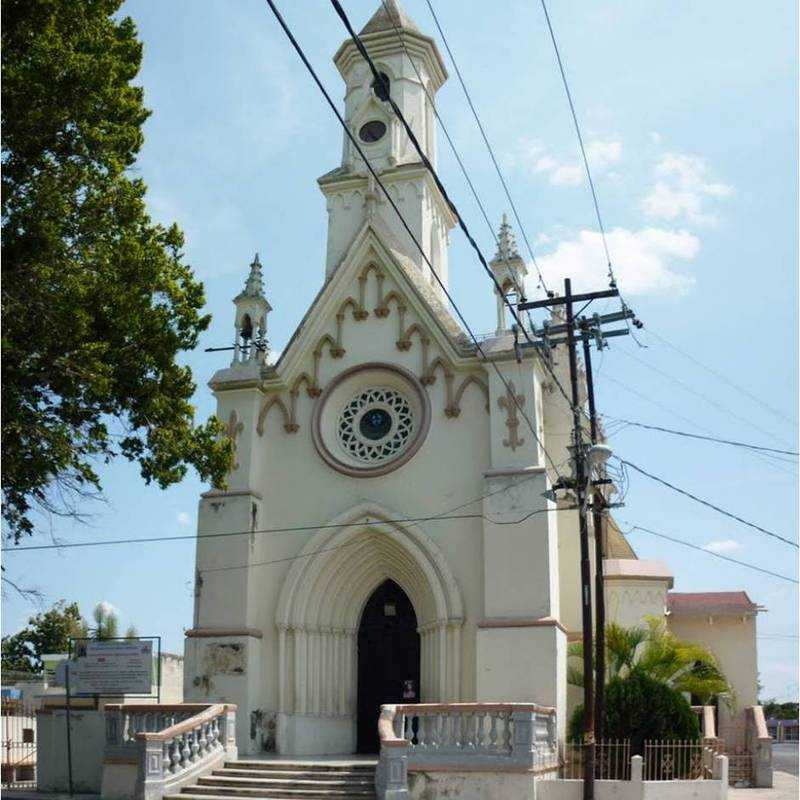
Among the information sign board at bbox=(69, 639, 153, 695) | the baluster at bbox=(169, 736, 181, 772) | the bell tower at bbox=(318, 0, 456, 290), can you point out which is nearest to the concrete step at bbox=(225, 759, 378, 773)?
the baluster at bbox=(169, 736, 181, 772)

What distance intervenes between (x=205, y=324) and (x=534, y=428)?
9350 mm

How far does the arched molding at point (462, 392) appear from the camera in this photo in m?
24.8

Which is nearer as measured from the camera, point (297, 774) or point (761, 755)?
point (297, 774)

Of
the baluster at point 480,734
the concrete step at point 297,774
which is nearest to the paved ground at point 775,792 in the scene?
the baluster at point 480,734

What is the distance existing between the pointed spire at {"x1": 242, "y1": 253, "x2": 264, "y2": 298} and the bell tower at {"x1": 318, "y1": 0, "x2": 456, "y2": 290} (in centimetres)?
187

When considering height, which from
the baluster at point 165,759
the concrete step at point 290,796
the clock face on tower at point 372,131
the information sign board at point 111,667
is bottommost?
the concrete step at point 290,796

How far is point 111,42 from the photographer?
51.2ft

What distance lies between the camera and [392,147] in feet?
99.0

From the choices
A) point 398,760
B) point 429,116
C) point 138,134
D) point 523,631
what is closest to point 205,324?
point 138,134

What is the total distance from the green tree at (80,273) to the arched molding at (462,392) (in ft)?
29.8

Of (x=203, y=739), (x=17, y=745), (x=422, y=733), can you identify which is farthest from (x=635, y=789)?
(x=17, y=745)

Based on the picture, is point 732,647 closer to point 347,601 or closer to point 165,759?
point 347,601

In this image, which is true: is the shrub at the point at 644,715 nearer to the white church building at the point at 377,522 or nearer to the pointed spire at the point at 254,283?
the white church building at the point at 377,522

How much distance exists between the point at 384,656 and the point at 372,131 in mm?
14851
